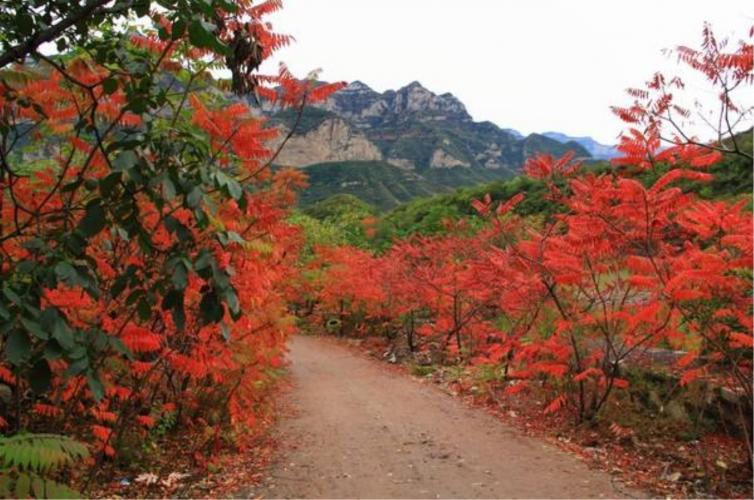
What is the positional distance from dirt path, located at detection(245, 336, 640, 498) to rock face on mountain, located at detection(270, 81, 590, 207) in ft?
208

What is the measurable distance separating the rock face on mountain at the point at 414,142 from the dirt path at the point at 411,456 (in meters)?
63.3

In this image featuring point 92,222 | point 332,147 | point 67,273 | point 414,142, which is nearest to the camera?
point 67,273

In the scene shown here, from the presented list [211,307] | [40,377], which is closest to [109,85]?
[211,307]

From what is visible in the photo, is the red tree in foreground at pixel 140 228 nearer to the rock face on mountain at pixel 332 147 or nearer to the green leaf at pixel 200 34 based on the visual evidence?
the green leaf at pixel 200 34

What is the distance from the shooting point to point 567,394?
27.6 ft

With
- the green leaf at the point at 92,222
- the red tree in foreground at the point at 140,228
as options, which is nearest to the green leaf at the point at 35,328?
the red tree in foreground at the point at 140,228

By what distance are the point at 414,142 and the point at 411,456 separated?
93.6 m

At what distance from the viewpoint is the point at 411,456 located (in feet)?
23.1

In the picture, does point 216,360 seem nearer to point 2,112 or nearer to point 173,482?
point 173,482

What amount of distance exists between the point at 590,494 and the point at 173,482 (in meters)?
4.30

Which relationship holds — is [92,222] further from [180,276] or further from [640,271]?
[640,271]

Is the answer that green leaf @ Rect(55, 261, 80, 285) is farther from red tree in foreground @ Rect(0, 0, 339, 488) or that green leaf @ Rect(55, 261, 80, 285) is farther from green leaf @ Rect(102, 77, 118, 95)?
green leaf @ Rect(102, 77, 118, 95)

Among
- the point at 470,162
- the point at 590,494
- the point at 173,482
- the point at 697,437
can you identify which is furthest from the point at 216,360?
the point at 470,162

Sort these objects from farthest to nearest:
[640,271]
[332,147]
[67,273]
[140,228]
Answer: [332,147], [640,271], [140,228], [67,273]
